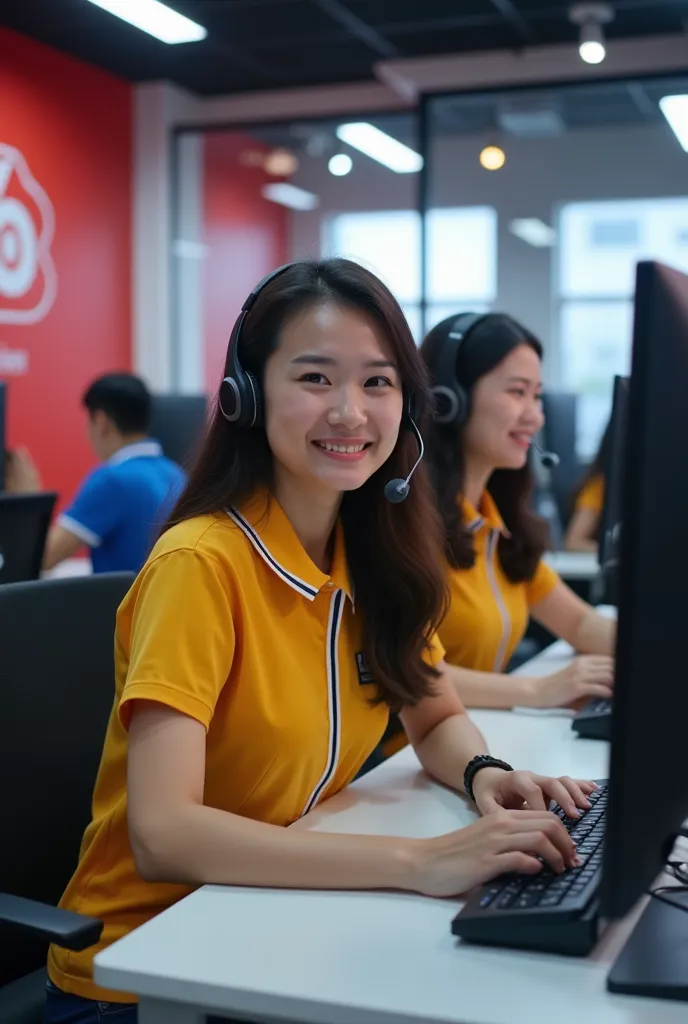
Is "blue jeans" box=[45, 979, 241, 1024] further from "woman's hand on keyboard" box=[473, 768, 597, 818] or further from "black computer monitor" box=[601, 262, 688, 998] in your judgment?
"black computer monitor" box=[601, 262, 688, 998]

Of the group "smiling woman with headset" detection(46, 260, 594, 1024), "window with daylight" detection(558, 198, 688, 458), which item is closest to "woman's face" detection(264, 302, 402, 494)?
"smiling woman with headset" detection(46, 260, 594, 1024)

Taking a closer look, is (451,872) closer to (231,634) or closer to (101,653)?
(231,634)

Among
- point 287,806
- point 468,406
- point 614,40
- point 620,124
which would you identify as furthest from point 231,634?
point 620,124

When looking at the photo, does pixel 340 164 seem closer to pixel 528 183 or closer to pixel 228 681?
pixel 528 183

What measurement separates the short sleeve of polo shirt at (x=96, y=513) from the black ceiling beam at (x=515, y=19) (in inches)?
120

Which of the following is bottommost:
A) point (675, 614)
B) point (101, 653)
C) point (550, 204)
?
point (101, 653)

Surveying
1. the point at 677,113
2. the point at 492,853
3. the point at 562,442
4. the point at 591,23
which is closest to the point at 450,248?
the point at 677,113

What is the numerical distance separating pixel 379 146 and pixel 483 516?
4766mm

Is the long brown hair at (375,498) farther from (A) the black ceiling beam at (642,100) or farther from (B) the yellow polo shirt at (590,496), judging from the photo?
(A) the black ceiling beam at (642,100)

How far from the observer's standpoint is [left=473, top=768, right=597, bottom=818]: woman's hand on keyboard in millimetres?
1220

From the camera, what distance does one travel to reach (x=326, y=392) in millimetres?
1312

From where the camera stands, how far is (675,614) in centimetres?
76

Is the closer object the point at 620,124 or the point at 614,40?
the point at 614,40

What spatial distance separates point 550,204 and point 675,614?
24.5 ft
